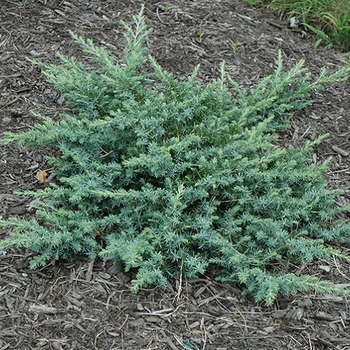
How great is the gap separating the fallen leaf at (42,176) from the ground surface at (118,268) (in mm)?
30

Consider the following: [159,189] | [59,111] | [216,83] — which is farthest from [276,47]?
[159,189]

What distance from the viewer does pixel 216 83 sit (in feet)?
10.8

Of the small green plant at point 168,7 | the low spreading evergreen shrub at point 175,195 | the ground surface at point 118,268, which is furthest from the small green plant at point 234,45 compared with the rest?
the low spreading evergreen shrub at point 175,195

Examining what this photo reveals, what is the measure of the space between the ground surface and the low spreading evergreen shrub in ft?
0.37

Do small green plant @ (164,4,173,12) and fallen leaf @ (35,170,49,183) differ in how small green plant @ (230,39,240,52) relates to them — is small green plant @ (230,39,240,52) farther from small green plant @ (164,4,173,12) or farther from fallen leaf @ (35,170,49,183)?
fallen leaf @ (35,170,49,183)

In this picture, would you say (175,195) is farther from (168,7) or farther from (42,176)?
(168,7)

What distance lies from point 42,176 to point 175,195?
34.4 inches

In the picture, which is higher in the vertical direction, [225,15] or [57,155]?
[225,15]

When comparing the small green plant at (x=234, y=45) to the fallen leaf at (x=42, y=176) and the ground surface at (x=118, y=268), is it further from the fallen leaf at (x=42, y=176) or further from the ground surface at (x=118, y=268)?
the fallen leaf at (x=42, y=176)

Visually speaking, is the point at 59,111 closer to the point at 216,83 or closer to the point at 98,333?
the point at 216,83

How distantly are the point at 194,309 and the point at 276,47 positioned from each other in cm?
246

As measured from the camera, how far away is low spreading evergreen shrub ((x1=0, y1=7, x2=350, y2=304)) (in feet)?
9.19

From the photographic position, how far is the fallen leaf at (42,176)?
10.8 ft

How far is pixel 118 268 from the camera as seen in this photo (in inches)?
114
